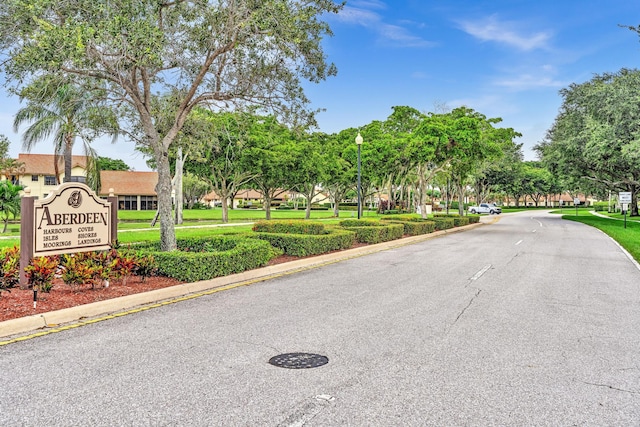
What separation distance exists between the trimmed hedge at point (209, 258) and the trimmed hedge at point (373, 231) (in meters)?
7.16

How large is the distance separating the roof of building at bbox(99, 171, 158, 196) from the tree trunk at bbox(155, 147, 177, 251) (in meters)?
56.7

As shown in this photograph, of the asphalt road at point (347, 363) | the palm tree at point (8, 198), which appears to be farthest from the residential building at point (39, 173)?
the asphalt road at point (347, 363)

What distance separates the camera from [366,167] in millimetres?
38594

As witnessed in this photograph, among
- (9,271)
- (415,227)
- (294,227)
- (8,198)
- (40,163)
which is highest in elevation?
(40,163)

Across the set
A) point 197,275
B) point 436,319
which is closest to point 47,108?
point 197,275

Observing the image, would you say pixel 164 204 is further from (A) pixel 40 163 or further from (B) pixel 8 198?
(A) pixel 40 163

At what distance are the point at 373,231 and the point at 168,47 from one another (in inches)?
409

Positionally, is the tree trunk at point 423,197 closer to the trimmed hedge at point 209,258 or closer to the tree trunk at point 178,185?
the tree trunk at point 178,185

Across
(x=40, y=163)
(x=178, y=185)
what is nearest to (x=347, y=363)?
(x=178, y=185)

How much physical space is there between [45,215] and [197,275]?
9.32 feet

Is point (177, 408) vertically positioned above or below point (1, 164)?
below

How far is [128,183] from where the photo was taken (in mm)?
66438

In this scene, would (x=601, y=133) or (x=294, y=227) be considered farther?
(x=601, y=133)

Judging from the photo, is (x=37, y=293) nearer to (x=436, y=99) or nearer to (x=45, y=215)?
(x=45, y=215)
